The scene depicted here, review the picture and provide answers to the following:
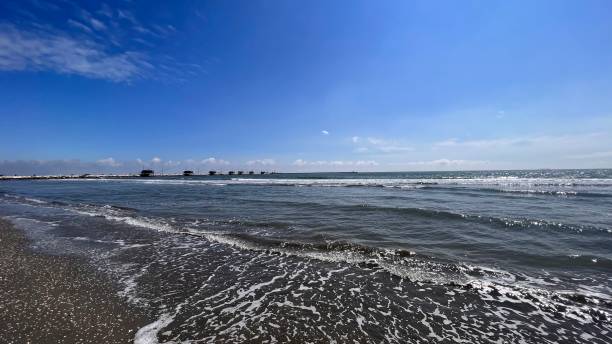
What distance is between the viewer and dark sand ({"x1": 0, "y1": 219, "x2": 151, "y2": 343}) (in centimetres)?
458

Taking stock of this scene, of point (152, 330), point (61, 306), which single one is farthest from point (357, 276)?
point (61, 306)

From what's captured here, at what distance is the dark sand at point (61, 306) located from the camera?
458 cm

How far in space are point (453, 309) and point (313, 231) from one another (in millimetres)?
7306

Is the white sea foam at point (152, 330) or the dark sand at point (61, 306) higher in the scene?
the dark sand at point (61, 306)

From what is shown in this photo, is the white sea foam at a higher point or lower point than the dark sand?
lower

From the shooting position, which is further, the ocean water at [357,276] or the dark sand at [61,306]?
the ocean water at [357,276]

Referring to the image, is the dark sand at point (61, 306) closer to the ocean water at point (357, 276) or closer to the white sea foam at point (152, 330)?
the white sea foam at point (152, 330)

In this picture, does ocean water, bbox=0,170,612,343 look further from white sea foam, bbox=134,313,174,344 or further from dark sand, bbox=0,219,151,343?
dark sand, bbox=0,219,151,343

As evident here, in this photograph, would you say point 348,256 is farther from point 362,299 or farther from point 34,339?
point 34,339

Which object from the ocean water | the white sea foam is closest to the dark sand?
the white sea foam

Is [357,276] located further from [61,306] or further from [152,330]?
[61,306]

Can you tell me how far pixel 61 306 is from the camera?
5.50 meters

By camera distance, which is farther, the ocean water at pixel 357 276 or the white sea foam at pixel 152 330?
the ocean water at pixel 357 276

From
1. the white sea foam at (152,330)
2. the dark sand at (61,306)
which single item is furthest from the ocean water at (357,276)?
the dark sand at (61,306)
